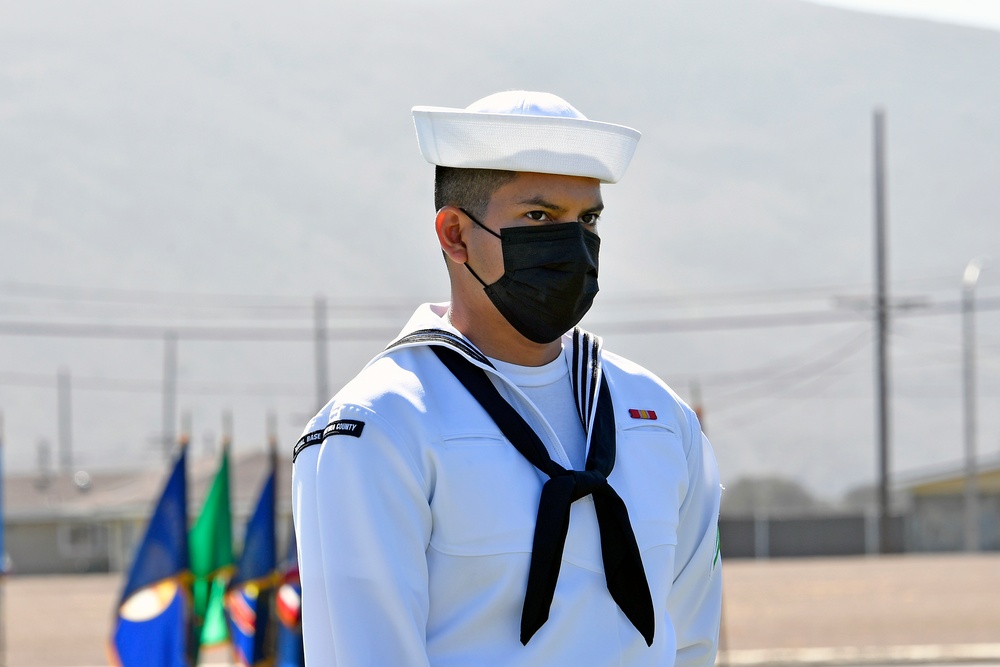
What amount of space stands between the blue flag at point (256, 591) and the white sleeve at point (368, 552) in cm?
864

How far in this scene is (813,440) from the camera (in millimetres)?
147750

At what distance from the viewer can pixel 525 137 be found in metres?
2.53

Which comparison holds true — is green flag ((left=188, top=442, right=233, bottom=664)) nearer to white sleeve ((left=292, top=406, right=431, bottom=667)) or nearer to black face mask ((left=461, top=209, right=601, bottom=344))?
black face mask ((left=461, top=209, right=601, bottom=344))

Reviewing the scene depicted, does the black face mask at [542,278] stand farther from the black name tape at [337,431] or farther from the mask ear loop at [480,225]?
the black name tape at [337,431]

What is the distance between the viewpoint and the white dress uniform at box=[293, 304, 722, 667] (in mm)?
2326

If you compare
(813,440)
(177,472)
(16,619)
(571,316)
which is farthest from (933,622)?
(813,440)

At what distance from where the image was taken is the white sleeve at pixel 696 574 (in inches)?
109

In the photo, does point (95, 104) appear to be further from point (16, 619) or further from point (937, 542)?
point (16, 619)

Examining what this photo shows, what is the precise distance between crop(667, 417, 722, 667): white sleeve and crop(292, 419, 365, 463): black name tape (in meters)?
0.69

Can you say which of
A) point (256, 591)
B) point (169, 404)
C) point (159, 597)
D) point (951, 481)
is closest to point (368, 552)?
point (159, 597)

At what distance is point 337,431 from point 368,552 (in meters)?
0.20

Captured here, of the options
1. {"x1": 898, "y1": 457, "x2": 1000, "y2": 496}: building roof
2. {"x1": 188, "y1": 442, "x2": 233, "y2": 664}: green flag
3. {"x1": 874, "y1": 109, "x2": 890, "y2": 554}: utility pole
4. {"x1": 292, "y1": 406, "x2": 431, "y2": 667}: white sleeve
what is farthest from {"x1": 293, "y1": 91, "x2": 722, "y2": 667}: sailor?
{"x1": 898, "y1": 457, "x2": 1000, "y2": 496}: building roof

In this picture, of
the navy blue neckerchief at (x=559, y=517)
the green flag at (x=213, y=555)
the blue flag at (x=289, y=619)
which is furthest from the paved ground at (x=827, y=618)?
the navy blue neckerchief at (x=559, y=517)

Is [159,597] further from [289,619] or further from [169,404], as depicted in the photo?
A: [169,404]
